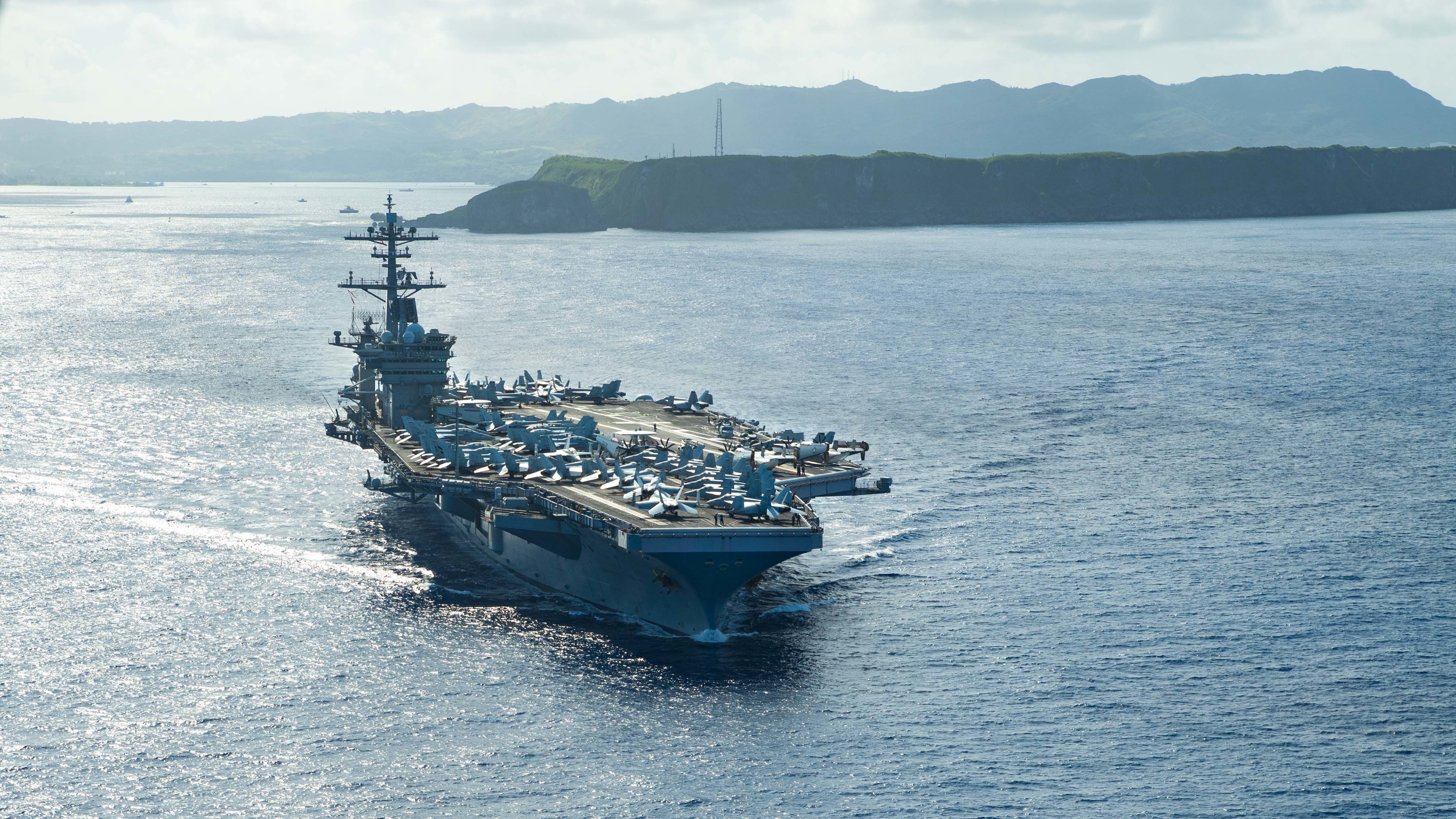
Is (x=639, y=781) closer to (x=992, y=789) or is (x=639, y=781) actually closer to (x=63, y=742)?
(x=992, y=789)

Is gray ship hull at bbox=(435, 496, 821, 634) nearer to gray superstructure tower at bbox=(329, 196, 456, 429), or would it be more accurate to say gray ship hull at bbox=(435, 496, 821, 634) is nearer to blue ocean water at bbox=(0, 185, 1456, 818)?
blue ocean water at bbox=(0, 185, 1456, 818)

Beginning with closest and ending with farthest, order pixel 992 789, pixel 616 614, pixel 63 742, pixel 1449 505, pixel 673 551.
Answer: pixel 992 789
pixel 63 742
pixel 673 551
pixel 616 614
pixel 1449 505

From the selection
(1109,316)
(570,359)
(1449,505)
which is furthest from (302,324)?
(1449,505)

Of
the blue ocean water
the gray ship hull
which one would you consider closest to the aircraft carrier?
the gray ship hull

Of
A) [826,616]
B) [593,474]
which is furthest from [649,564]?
[593,474]

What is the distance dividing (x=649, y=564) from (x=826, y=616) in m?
5.52

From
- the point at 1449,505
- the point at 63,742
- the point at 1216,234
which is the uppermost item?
the point at 1216,234

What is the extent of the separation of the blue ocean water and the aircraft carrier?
165 cm

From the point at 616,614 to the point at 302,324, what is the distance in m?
69.4

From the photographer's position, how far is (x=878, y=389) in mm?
73562

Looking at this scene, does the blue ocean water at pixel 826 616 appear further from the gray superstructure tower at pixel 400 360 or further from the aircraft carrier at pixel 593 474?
the gray superstructure tower at pixel 400 360

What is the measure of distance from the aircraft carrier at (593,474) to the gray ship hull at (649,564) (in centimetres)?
5

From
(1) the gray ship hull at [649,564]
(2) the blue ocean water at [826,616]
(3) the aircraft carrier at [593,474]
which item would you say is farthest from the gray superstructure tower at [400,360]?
(1) the gray ship hull at [649,564]

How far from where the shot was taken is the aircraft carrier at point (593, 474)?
36062 millimetres
